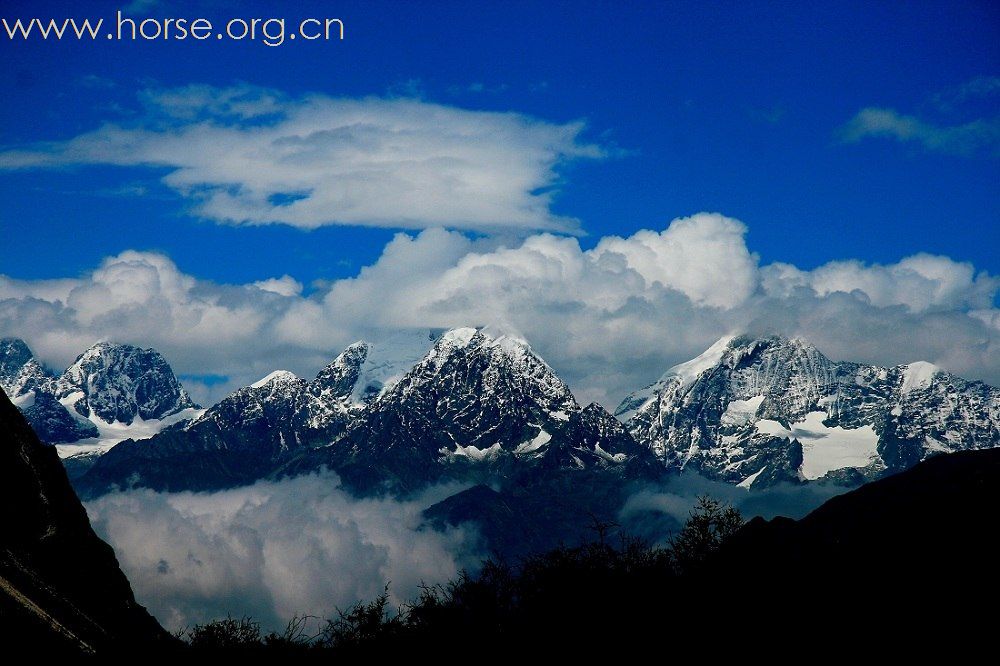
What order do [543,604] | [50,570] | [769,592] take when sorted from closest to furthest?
[769,592] → [543,604] → [50,570]

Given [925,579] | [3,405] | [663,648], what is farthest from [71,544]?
[925,579]

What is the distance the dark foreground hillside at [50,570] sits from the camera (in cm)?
6134

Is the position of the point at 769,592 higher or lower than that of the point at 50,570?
lower

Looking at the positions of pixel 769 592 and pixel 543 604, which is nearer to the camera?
pixel 769 592

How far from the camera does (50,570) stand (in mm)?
71312

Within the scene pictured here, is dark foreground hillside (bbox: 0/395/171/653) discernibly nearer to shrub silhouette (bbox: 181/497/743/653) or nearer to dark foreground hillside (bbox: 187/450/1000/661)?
shrub silhouette (bbox: 181/497/743/653)

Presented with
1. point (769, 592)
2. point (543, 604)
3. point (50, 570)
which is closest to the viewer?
A: point (769, 592)

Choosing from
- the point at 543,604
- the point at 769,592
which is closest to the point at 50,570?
the point at 543,604

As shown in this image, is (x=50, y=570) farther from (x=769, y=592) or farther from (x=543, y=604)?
(x=769, y=592)

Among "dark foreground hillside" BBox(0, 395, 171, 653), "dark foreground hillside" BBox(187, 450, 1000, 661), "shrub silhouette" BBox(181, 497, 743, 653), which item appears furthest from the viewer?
"shrub silhouette" BBox(181, 497, 743, 653)

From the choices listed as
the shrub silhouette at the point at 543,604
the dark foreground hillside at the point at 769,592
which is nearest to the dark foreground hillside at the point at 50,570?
the shrub silhouette at the point at 543,604

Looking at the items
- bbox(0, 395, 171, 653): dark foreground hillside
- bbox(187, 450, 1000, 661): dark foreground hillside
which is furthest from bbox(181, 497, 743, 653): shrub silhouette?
bbox(0, 395, 171, 653): dark foreground hillside

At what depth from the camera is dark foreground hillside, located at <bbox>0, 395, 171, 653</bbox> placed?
201 feet

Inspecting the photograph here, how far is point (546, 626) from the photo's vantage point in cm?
6247
